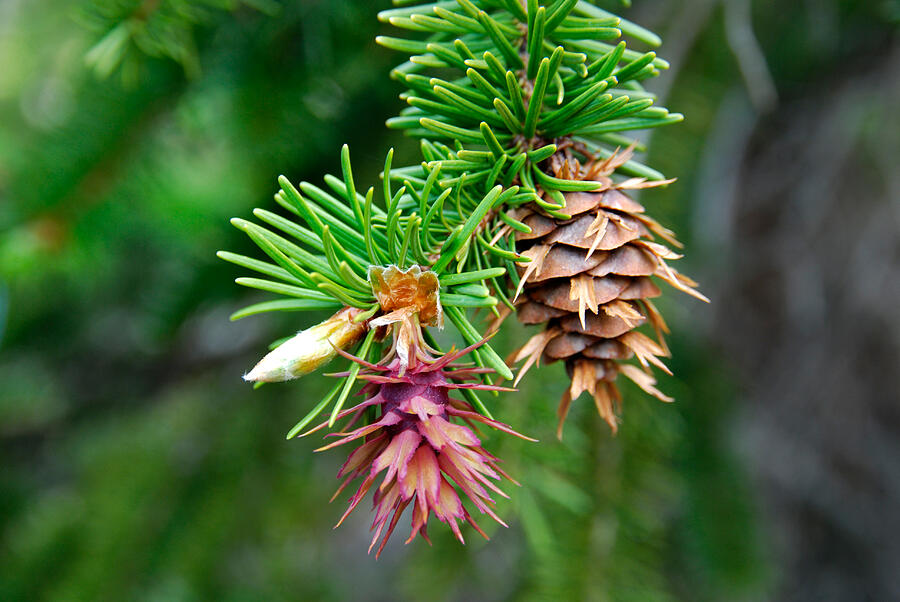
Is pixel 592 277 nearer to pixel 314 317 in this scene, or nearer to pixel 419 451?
pixel 419 451

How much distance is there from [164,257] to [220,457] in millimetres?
597

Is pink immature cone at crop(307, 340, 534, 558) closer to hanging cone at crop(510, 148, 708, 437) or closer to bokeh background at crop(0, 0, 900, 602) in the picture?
hanging cone at crop(510, 148, 708, 437)

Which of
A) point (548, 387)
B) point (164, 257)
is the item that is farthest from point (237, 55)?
point (164, 257)

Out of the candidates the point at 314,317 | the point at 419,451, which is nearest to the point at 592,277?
the point at 419,451

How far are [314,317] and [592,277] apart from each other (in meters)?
0.63

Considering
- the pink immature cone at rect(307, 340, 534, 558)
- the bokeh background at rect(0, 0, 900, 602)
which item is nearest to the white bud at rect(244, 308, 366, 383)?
the pink immature cone at rect(307, 340, 534, 558)

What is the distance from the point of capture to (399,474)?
0.97ft

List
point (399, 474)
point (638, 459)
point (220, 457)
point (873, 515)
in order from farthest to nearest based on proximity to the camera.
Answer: point (873, 515) < point (220, 457) < point (638, 459) < point (399, 474)

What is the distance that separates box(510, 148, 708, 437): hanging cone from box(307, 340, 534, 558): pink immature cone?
0.05 metres

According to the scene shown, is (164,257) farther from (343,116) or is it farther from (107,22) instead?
(107,22)

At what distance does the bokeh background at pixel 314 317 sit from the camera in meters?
0.77

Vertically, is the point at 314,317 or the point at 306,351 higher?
the point at 306,351

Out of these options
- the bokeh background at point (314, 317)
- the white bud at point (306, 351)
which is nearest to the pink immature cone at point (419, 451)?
the white bud at point (306, 351)

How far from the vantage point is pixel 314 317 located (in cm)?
90
